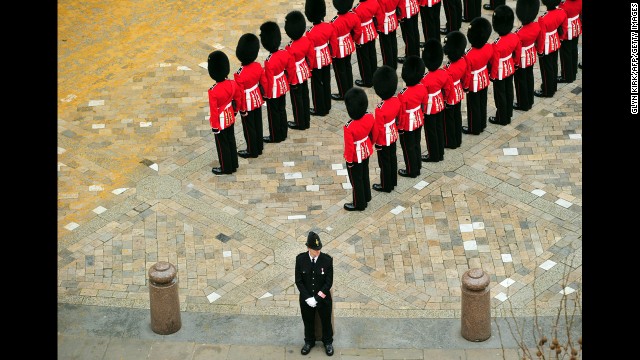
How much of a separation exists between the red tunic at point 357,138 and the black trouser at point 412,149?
70 cm

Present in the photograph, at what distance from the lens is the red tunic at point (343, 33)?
53.3ft

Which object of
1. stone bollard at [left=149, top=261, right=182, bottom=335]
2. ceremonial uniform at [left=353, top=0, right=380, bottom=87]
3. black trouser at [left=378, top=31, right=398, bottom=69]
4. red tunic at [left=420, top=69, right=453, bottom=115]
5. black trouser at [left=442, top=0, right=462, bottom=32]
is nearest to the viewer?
stone bollard at [left=149, top=261, right=182, bottom=335]

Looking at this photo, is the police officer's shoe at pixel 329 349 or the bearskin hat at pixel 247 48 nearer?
the police officer's shoe at pixel 329 349


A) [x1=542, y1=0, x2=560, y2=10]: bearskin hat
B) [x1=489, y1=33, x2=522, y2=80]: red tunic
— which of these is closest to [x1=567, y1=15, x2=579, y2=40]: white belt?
[x1=542, y1=0, x2=560, y2=10]: bearskin hat

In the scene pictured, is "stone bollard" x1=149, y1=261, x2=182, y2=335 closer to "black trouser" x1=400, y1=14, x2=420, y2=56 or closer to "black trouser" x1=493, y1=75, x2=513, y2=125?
"black trouser" x1=493, y1=75, x2=513, y2=125

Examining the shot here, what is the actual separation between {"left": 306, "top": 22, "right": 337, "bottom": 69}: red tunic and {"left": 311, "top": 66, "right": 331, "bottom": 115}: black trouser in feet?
0.57

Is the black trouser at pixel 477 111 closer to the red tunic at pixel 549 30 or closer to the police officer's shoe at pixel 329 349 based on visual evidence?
the red tunic at pixel 549 30

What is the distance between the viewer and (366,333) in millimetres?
12461

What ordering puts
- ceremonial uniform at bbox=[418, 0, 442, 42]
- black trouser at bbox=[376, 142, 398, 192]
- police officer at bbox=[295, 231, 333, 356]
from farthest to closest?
ceremonial uniform at bbox=[418, 0, 442, 42] → black trouser at bbox=[376, 142, 398, 192] → police officer at bbox=[295, 231, 333, 356]

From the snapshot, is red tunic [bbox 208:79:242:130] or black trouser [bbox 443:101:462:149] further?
black trouser [bbox 443:101:462:149]

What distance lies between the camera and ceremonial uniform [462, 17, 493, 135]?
15352 mm

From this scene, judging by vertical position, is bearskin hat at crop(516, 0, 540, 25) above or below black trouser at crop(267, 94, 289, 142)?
above

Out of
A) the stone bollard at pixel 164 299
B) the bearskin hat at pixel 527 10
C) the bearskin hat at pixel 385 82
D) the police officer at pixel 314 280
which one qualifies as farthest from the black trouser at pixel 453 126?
the stone bollard at pixel 164 299
